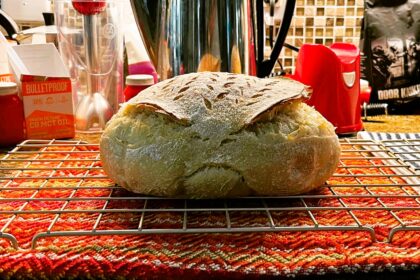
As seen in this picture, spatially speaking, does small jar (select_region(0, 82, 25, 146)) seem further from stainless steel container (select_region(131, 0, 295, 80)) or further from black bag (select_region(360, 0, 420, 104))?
black bag (select_region(360, 0, 420, 104))

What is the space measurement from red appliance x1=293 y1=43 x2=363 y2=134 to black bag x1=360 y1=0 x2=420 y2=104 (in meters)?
Answer: 0.29

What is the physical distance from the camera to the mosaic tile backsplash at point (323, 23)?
1.55 metres

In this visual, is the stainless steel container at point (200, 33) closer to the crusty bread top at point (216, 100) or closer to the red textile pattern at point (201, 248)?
the crusty bread top at point (216, 100)

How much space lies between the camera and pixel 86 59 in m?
1.09

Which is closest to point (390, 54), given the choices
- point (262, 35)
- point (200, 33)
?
point (262, 35)

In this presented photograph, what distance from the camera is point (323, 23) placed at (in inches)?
61.8

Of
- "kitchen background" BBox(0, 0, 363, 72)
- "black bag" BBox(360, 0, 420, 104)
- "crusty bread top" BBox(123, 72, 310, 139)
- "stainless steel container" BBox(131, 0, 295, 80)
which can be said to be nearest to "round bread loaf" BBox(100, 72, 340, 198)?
"crusty bread top" BBox(123, 72, 310, 139)

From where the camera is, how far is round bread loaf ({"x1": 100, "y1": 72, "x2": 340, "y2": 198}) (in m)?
0.61

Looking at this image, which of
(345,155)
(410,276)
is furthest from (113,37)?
(410,276)

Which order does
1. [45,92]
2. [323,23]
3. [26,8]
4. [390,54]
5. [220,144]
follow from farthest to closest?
1. [323,23]
2. [26,8]
3. [390,54]
4. [45,92]
5. [220,144]

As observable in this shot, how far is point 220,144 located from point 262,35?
47 centimetres

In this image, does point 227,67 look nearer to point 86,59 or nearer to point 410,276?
point 86,59

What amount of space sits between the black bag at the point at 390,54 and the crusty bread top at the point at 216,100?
0.68 metres

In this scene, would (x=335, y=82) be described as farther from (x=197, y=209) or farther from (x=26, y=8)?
(x=26, y=8)
